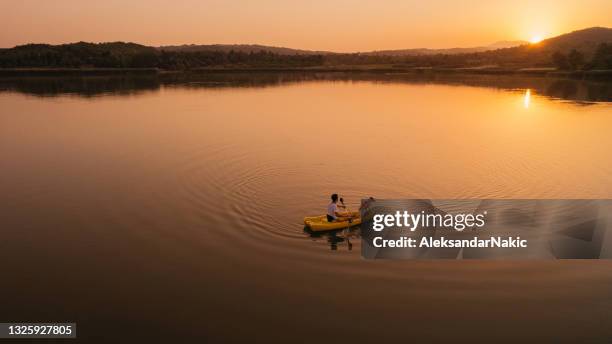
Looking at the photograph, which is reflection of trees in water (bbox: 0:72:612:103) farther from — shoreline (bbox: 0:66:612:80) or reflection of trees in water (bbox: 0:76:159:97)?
shoreline (bbox: 0:66:612:80)

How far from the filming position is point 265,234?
1684cm

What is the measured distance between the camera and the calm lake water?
12.1 m

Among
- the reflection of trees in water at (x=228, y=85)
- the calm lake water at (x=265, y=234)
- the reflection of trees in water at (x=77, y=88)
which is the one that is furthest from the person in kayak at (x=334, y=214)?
the reflection of trees in water at (x=77, y=88)

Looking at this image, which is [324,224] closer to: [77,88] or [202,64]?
[77,88]

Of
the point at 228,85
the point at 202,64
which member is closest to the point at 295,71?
the point at 202,64

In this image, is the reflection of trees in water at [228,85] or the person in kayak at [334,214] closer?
the person in kayak at [334,214]

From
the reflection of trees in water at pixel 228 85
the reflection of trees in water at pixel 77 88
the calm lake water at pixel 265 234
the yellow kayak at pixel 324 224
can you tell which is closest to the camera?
the calm lake water at pixel 265 234

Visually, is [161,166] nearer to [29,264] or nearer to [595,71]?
[29,264]

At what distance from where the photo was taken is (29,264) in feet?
48.6

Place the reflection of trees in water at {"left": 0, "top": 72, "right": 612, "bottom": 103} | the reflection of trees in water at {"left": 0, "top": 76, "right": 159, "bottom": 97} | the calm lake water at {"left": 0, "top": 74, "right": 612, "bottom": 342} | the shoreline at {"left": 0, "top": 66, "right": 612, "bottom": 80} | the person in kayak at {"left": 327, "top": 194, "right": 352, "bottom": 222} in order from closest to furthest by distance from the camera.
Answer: the calm lake water at {"left": 0, "top": 74, "right": 612, "bottom": 342}
the person in kayak at {"left": 327, "top": 194, "right": 352, "bottom": 222}
the reflection of trees in water at {"left": 0, "top": 72, "right": 612, "bottom": 103}
the reflection of trees in water at {"left": 0, "top": 76, "right": 159, "bottom": 97}
the shoreline at {"left": 0, "top": 66, "right": 612, "bottom": 80}

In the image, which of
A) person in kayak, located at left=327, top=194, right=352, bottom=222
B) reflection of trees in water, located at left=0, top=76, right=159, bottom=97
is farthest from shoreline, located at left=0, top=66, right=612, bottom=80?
person in kayak, located at left=327, top=194, right=352, bottom=222

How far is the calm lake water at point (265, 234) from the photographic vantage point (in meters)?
12.1

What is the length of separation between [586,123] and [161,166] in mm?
39933

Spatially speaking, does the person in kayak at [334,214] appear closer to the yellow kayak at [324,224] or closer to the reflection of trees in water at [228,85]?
the yellow kayak at [324,224]
